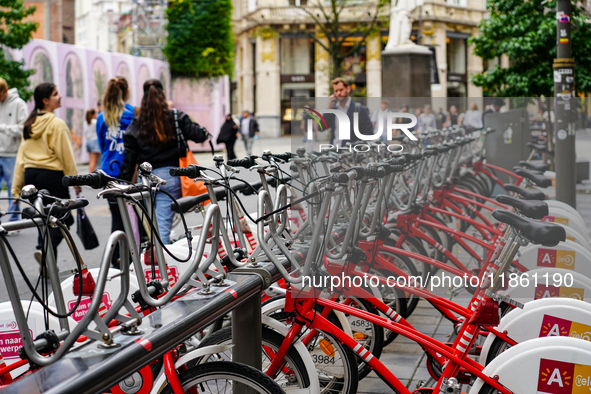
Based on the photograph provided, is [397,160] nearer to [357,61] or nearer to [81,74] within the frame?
[81,74]

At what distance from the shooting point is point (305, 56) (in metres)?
45.0

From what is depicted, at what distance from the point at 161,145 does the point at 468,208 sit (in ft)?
8.29

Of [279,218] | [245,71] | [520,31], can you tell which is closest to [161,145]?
[279,218]

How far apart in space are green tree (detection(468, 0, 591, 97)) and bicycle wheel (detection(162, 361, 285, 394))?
433 inches

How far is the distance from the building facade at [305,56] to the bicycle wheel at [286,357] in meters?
40.1

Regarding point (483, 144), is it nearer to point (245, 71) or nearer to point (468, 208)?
point (468, 208)

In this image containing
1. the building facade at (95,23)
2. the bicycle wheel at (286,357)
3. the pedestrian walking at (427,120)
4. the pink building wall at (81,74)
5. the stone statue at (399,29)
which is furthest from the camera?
the building facade at (95,23)

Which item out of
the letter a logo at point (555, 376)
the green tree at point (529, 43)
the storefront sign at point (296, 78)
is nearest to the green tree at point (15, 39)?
the green tree at point (529, 43)

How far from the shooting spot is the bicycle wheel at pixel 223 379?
229cm

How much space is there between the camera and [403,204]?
Answer: 472cm

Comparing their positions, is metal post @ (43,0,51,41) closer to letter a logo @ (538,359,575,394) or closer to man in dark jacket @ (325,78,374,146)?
man in dark jacket @ (325,78,374,146)

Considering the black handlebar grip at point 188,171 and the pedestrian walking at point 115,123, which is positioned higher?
the pedestrian walking at point 115,123

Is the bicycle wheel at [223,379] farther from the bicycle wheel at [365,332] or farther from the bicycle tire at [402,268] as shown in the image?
the bicycle tire at [402,268]

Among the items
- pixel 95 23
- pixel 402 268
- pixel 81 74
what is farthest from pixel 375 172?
pixel 95 23
